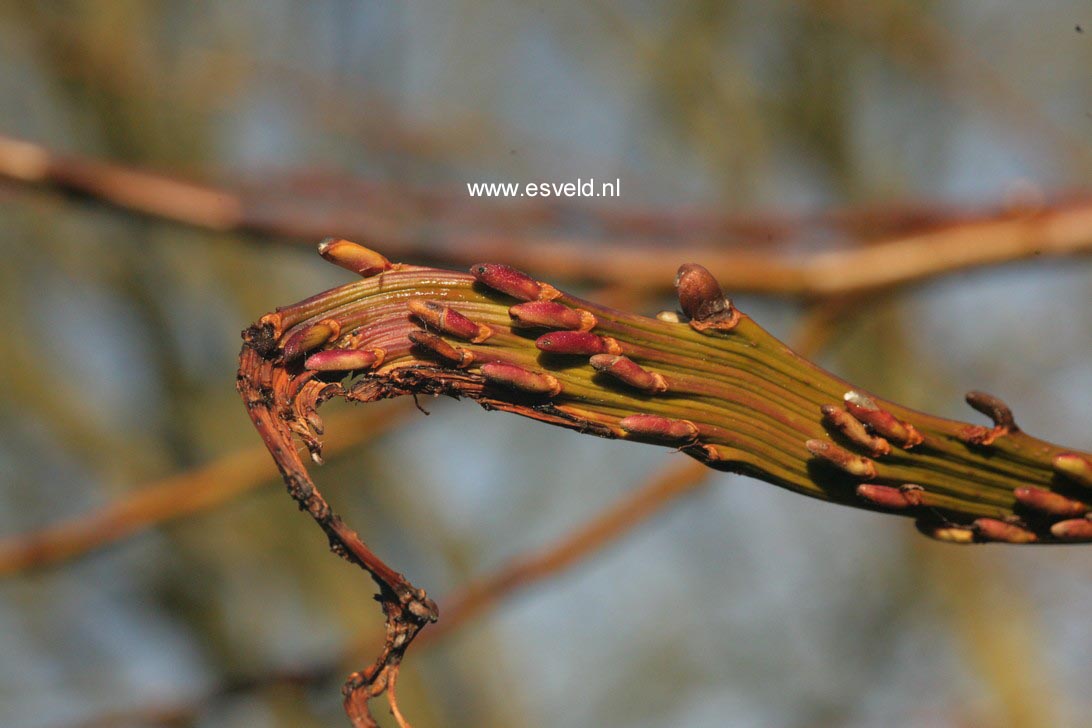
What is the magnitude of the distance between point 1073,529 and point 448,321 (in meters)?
0.61

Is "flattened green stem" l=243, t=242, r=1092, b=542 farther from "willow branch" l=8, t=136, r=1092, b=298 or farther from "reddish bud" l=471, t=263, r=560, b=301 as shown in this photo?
"willow branch" l=8, t=136, r=1092, b=298

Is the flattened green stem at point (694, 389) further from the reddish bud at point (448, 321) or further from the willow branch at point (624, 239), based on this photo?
the willow branch at point (624, 239)

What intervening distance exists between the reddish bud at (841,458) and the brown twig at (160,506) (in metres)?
1.64

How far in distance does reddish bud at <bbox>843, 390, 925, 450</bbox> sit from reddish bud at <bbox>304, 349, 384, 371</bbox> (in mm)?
414

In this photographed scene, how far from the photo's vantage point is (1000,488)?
35.4 inches

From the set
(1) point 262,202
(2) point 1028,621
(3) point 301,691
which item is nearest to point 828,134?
(2) point 1028,621

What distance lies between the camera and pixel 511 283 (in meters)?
0.79

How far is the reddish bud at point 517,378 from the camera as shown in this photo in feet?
2.53

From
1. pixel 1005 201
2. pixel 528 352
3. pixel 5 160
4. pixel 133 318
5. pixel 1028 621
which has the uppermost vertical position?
pixel 133 318

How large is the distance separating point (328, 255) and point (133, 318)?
4311 mm

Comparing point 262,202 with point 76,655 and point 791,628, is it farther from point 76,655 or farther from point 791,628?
point 791,628

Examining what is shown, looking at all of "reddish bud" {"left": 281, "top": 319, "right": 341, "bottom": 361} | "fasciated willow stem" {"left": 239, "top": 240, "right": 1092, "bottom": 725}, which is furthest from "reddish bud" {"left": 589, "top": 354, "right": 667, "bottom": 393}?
"reddish bud" {"left": 281, "top": 319, "right": 341, "bottom": 361}

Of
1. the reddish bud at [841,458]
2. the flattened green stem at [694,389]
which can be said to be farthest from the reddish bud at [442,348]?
the reddish bud at [841,458]

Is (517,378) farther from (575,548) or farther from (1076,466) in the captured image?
(575,548)
